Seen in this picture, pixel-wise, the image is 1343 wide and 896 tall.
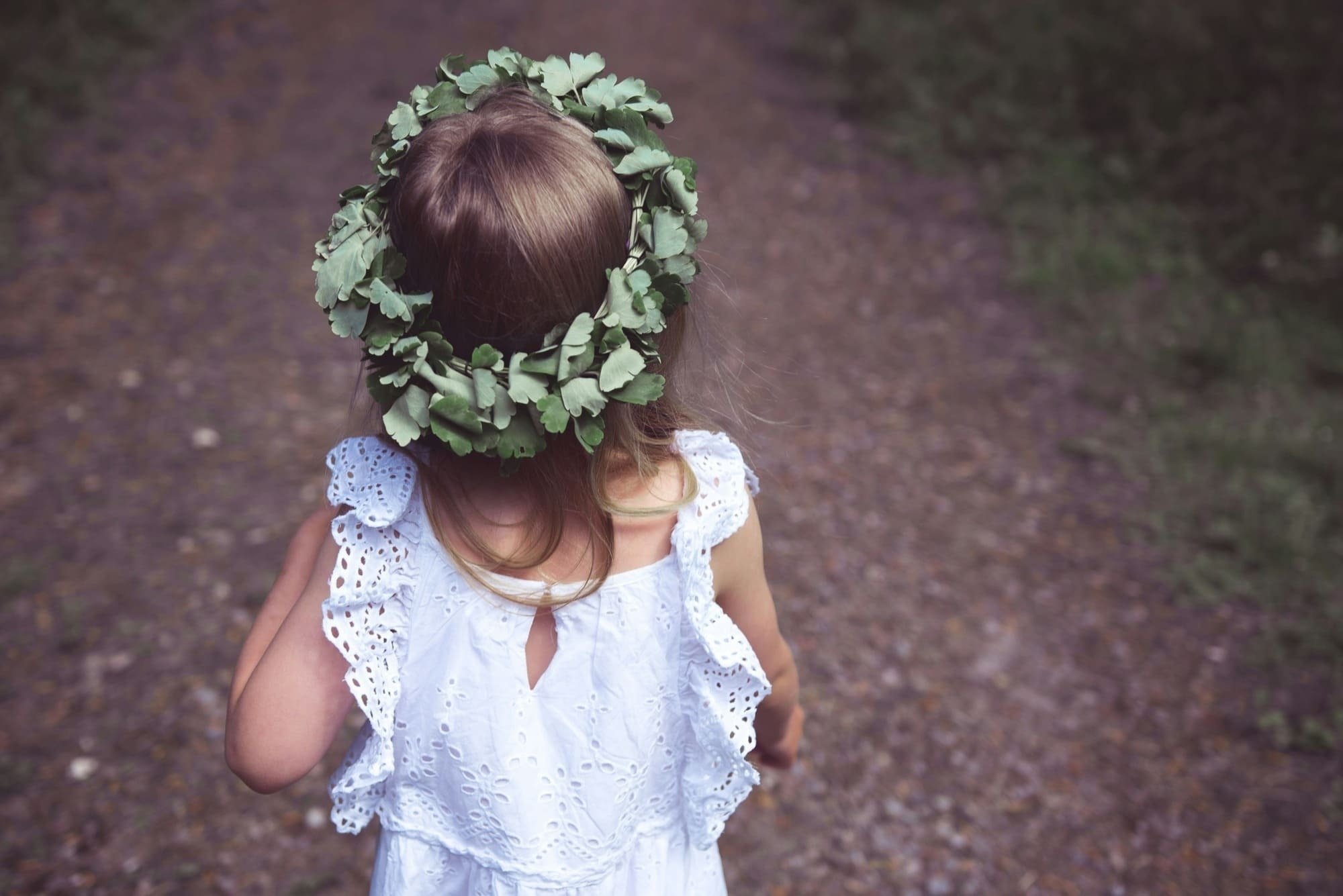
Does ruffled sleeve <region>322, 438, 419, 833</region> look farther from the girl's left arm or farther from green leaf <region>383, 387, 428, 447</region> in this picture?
green leaf <region>383, 387, 428, 447</region>

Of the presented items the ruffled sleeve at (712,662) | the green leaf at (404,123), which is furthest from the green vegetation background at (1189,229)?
the green leaf at (404,123)

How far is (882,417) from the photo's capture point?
4746mm

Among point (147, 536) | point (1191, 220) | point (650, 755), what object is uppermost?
point (650, 755)

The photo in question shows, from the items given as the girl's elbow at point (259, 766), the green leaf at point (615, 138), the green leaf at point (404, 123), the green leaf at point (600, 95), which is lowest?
the girl's elbow at point (259, 766)

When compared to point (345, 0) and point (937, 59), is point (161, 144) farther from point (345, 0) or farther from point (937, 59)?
point (937, 59)

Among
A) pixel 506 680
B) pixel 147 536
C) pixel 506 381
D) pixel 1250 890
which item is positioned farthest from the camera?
pixel 147 536

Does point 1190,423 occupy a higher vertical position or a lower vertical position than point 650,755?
lower

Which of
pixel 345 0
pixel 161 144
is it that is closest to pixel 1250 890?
pixel 161 144

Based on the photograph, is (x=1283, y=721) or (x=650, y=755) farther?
(x=1283, y=721)

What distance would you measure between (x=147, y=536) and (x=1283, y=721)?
4063 mm

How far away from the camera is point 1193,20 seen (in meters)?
6.23

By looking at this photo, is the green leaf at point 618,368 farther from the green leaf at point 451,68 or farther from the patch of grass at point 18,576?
the patch of grass at point 18,576

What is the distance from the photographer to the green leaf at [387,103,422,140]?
1.37 meters

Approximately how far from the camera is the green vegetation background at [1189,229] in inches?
150
